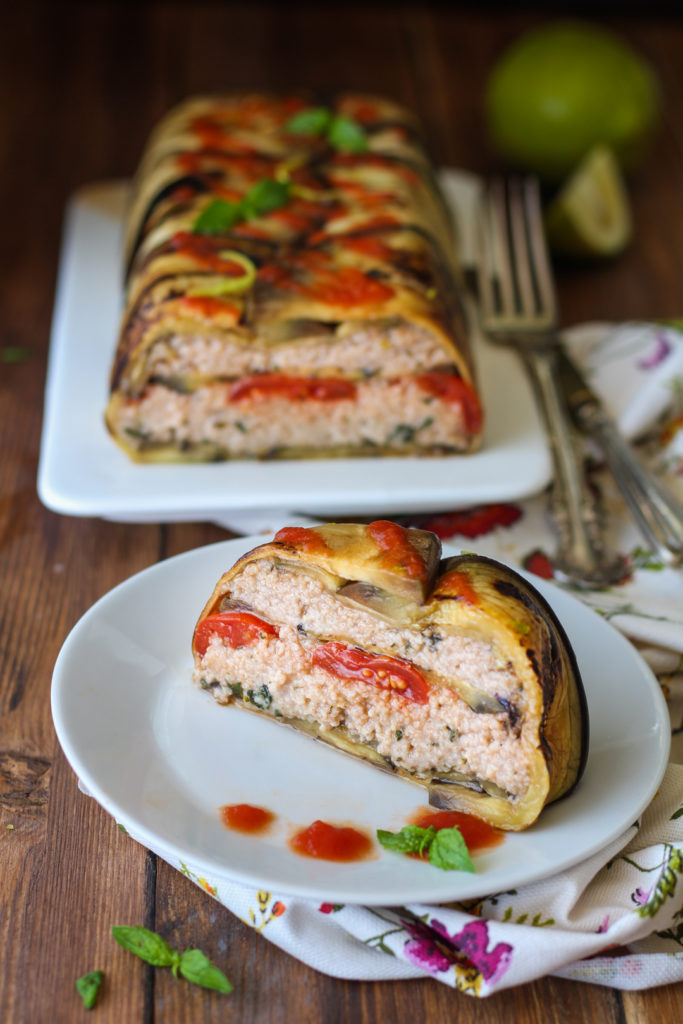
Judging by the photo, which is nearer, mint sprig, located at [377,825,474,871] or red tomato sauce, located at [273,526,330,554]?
mint sprig, located at [377,825,474,871]

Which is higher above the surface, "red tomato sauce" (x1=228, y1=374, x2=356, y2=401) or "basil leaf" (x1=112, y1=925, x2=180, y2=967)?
"red tomato sauce" (x1=228, y1=374, x2=356, y2=401)

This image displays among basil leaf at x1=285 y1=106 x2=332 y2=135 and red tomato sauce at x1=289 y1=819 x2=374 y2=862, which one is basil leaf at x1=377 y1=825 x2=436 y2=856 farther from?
Result: basil leaf at x1=285 y1=106 x2=332 y2=135

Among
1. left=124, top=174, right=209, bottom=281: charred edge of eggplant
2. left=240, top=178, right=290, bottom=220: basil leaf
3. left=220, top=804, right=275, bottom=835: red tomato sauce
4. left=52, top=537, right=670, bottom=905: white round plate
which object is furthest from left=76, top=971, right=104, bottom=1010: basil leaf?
left=124, top=174, right=209, bottom=281: charred edge of eggplant

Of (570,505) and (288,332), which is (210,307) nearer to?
(288,332)

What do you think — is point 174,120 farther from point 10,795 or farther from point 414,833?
point 414,833

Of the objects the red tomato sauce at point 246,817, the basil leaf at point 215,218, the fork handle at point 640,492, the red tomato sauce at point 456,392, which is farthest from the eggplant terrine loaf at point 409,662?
the basil leaf at point 215,218
